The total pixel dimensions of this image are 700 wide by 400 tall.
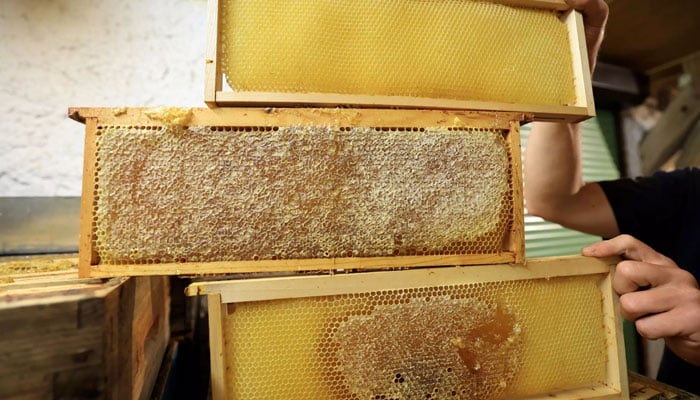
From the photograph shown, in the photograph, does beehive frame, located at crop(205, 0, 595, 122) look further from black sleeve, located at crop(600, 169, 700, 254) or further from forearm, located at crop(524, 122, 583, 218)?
black sleeve, located at crop(600, 169, 700, 254)

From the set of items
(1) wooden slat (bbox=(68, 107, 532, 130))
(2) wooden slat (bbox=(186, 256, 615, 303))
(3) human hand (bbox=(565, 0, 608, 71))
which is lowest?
(2) wooden slat (bbox=(186, 256, 615, 303))

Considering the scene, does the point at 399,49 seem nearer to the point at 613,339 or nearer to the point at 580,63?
the point at 580,63

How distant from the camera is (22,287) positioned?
779 mm

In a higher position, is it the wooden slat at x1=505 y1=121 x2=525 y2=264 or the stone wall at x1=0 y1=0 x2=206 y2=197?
the stone wall at x1=0 y1=0 x2=206 y2=197

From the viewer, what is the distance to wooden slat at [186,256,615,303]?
0.92m

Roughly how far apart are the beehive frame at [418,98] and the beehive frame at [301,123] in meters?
0.03

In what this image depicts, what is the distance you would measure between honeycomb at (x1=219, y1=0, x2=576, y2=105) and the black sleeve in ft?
3.63

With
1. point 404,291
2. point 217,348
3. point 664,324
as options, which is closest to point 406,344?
point 404,291

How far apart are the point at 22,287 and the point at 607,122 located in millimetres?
4492

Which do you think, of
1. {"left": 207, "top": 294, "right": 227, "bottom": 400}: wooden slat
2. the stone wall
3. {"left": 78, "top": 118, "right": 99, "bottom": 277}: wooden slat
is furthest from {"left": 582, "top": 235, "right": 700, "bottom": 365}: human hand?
the stone wall

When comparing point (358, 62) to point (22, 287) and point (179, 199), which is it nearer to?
point (179, 199)

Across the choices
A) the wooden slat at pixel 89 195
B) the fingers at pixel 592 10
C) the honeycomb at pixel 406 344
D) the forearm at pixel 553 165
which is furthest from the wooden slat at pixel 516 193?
the wooden slat at pixel 89 195

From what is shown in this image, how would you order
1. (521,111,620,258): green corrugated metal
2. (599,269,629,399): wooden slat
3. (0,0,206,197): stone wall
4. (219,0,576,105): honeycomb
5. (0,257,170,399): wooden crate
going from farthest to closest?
(521,111,620,258): green corrugated metal → (0,0,206,197): stone wall → (599,269,629,399): wooden slat → (219,0,576,105): honeycomb → (0,257,170,399): wooden crate

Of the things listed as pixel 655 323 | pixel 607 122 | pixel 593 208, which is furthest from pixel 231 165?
pixel 607 122
